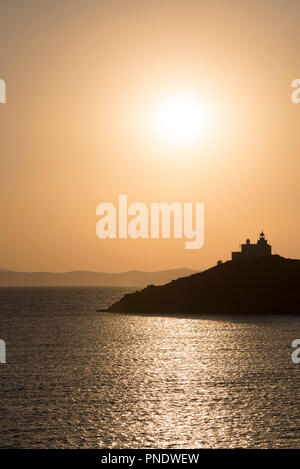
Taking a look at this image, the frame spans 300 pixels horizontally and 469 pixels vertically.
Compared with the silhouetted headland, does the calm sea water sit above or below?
below

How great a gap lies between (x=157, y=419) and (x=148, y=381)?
19326 mm

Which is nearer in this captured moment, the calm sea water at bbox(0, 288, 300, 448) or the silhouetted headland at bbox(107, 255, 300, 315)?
→ the calm sea water at bbox(0, 288, 300, 448)

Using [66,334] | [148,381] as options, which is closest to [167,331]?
[66,334]

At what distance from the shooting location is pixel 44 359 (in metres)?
88.9

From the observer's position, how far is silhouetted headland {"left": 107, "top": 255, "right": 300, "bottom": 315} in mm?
184000

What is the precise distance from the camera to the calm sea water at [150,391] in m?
46.1

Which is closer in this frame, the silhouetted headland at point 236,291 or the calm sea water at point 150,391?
the calm sea water at point 150,391

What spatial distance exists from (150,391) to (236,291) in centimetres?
12666

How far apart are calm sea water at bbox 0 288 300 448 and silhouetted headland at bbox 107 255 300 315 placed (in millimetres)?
58566

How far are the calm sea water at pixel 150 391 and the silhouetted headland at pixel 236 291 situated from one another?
192 ft

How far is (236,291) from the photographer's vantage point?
18762cm

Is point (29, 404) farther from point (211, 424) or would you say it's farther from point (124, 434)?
point (211, 424)

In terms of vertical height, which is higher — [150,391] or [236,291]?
[236,291]

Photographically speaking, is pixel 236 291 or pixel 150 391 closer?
pixel 150 391
